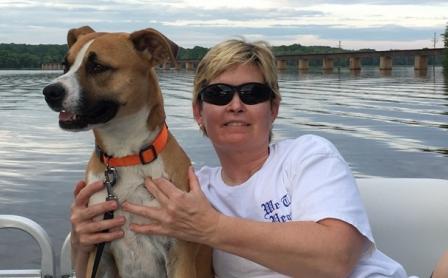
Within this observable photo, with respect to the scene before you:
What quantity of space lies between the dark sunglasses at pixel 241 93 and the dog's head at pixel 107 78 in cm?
45

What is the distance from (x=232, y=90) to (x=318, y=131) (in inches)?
634

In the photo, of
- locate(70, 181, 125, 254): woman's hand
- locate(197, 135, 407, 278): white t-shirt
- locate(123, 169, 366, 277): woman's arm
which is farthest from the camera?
locate(70, 181, 125, 254): woman's hand

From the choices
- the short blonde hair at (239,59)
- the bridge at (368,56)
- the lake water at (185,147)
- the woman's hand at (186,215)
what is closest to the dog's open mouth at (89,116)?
the short blonde hair at (239,59)

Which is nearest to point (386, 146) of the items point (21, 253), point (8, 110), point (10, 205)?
point (10, 205)

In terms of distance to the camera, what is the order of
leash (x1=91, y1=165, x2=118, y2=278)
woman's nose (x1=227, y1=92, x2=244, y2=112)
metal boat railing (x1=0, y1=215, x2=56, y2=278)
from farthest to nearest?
metal boat railing (x1=0, y1=215, x2=56, y2=278)
leash (x1=91, y1=165, x2=118, y2=278)
woman's nose (x1=227, y1=92, x2=244, y2=112)

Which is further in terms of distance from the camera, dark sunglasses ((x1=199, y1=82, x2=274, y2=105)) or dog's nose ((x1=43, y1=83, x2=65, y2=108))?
dog's nose ((x1=43, y1=83, x2=65, y2=108))

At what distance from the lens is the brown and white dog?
3465 mm

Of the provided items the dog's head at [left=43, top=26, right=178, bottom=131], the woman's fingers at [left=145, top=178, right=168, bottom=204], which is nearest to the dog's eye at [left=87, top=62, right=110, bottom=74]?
the dog's head at [left=43, top=26, right=178, bottom=131]

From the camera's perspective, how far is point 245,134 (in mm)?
3273

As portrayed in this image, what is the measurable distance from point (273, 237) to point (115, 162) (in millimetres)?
1084

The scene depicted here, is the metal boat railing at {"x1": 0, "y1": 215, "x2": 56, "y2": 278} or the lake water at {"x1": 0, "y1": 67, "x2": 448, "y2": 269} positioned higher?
the metal boat railing at {"x1": 0, "y1": 215, "x2": 56, "y2": 278}

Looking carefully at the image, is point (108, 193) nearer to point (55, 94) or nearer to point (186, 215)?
point (55, 94)

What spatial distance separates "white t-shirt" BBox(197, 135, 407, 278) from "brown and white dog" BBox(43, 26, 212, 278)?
27 centimetres

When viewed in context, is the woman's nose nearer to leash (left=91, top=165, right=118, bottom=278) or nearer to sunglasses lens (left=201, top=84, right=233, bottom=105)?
sunglasses lens (left=201, top=84, right=233, bottom=105)
